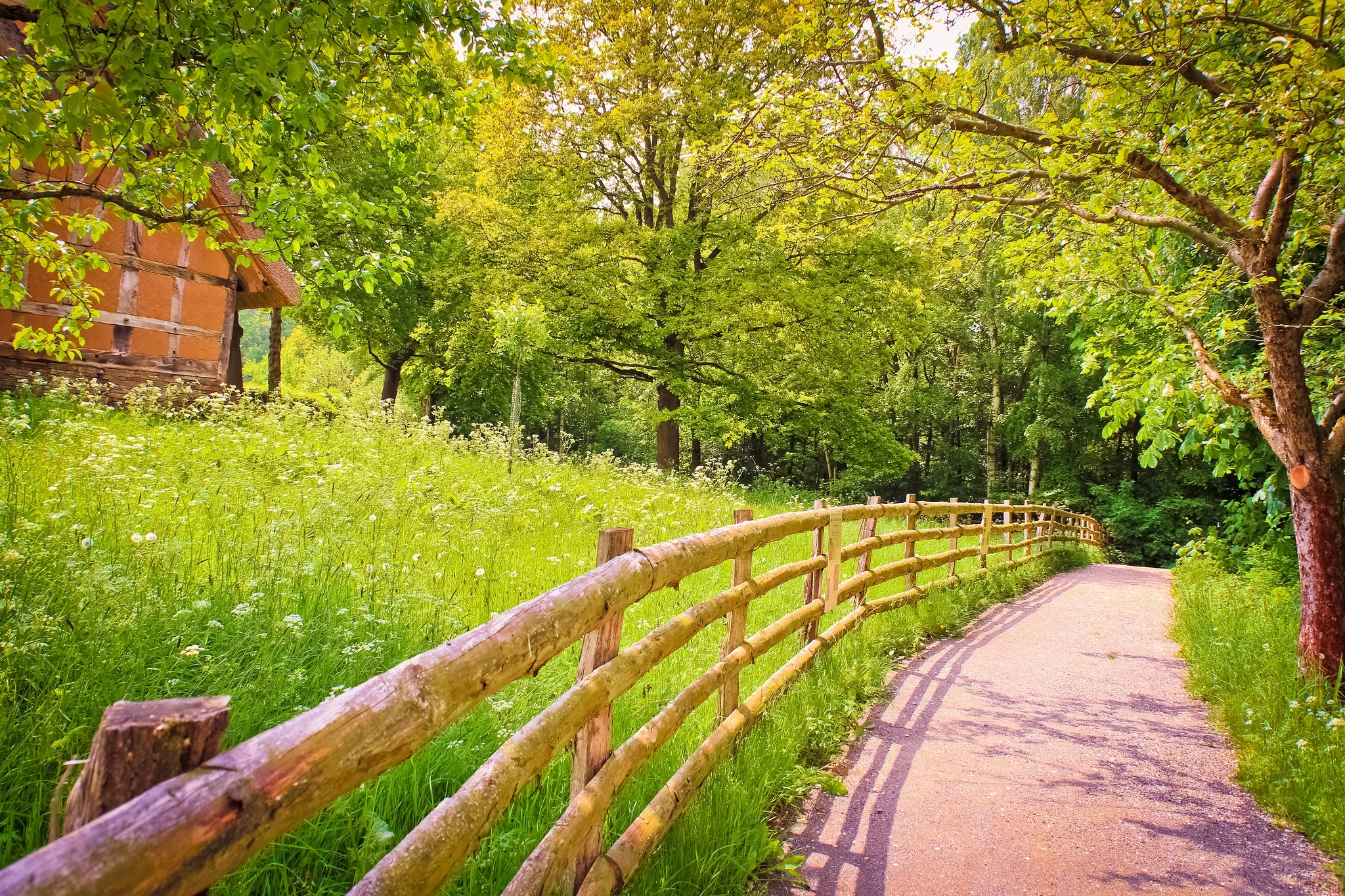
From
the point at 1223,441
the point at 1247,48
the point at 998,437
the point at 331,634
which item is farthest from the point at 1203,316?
the point at 998,437

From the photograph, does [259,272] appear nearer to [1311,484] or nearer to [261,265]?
[261,265]

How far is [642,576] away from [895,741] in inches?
108

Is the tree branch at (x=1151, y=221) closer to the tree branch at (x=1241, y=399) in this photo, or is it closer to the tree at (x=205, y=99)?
the tree branch at (x=1241, y=399)

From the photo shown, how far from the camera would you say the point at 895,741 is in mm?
4520

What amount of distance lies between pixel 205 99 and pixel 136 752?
3665 millimetres

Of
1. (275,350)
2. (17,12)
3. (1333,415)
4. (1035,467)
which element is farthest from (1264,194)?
(1035,467)

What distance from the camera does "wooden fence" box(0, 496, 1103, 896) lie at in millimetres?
937

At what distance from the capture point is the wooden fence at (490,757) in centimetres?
94

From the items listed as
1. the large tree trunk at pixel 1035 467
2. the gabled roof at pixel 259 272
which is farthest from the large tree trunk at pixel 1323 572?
the large tree trunk at pixel 1035 467

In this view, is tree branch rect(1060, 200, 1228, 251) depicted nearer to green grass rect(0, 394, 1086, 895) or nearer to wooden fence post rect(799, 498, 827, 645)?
wooden fence post rect(799, 498, 827, 645)

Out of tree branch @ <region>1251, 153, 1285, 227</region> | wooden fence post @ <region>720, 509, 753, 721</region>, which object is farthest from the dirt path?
tree branch @ <region>1251, 153, 1285, 227</region>

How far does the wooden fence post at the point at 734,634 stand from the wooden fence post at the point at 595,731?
4.20ft

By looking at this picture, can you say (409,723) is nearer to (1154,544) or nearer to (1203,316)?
(1203,316)

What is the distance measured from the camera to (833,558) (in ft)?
18.4
